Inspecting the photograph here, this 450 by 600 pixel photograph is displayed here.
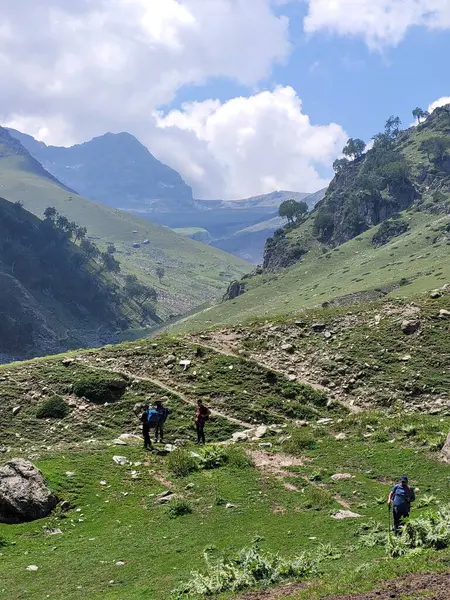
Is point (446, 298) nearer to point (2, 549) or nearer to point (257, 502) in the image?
point (257, 502)

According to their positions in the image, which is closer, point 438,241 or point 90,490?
point 90,490

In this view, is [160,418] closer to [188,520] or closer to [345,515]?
[188,520]

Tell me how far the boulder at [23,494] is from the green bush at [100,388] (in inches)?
474

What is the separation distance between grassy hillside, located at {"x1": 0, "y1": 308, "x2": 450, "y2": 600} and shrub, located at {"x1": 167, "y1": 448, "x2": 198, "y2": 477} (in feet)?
0.29

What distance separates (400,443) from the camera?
27.3 meters

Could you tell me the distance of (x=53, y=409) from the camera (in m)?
33.3

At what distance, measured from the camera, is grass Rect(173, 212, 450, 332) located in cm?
12056

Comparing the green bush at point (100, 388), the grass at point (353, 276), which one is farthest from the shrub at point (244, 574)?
the grass at point (353, 276)

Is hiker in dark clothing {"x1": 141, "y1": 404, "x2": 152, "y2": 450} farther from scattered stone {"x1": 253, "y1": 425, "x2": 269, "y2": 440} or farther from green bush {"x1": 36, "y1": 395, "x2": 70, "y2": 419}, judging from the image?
green bush {"x1": 36, "y1": 395, "x2": 70, "y2": 419}

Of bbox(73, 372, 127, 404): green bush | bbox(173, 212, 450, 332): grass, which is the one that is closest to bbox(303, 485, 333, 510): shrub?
bbox(73, 372, 127, 404): green bush

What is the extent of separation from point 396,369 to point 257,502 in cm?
1823

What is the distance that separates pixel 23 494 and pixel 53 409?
12.0m

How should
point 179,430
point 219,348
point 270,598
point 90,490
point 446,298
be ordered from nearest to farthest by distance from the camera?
1. point 270,598
2. point 90,490
3. point 179,430
4. point 219,348
5. point 446,298

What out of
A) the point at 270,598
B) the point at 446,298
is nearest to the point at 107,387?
the point at 270,598
